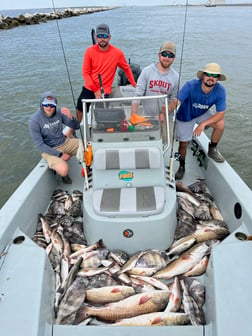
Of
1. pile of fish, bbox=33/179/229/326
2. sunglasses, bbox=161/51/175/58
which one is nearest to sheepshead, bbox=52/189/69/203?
pile of fish, bbox=33/179/229/326

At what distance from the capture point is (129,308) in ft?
8.37

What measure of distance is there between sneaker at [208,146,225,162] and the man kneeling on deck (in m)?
1.99

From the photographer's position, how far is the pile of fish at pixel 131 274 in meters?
2.53

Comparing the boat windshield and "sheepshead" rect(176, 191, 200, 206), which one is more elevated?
the boat windshield

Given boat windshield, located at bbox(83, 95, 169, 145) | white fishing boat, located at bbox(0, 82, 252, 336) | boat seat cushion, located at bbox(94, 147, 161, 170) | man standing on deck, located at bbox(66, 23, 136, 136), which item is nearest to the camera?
white fishing boat, located at bbox(0, 82, 252, 336)

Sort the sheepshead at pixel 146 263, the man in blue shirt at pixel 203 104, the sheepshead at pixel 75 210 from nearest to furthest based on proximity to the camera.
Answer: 1. the sheepshead at pixel 146 263
2. the man in blue shirt at pixel 203 104
3. the sheepshead at pixel 75 210

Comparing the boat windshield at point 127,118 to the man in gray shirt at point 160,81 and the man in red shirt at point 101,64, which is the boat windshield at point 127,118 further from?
the man in red shirt at point 101,64

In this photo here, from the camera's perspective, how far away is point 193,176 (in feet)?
15.4

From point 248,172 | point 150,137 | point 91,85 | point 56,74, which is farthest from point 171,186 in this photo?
point 56,74

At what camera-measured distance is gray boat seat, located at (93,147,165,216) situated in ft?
9.96

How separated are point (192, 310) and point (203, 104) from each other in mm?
2575

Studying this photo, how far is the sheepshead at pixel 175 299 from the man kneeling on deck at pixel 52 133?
86.7 inches

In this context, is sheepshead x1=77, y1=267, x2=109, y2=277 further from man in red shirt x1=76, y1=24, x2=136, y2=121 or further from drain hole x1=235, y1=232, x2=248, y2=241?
man in red shirt x1=76, y1=24, x2=136, y2=121

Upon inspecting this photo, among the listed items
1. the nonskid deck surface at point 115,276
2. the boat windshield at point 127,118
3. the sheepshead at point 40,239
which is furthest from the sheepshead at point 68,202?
Answer: the boat windshield at point 127,118
